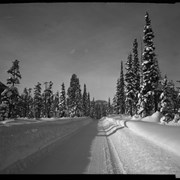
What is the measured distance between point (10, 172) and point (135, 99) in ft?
148

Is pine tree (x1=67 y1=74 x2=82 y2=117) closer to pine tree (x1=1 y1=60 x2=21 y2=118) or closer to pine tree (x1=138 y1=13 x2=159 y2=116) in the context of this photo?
pine tree (x1=1 y1=60 x2=21 y2=118)

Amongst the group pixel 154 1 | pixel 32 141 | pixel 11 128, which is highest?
pixel 154 1

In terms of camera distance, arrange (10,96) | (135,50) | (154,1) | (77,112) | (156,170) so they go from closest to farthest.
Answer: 1. (154,1)
2. (156,170)
3. (10,96)
4. (135,50)
5. (77,112)

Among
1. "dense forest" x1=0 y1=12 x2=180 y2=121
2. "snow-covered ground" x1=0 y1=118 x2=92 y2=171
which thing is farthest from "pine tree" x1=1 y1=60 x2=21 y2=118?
"snow-covered ground" x1=0 y1=118 x2=92 y2=171

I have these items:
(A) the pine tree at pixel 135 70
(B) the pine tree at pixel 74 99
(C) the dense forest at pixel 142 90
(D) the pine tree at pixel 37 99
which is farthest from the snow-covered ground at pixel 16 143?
(D) the pine tree at pixel 37 99

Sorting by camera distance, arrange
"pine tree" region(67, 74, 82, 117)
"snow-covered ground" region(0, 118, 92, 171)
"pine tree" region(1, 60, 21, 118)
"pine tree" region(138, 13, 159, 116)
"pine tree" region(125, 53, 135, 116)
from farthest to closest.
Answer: "pine tree" region(67, 74, 82, 117)
"pine tree" region(125, 53, 135, 116)
"pine tree" region(1, 60, 21, 118)
"pine tree" region(138, 13, 159, 116)
"snow-covered ground" region(0, 118, 92, 171)

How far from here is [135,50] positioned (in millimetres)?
47344

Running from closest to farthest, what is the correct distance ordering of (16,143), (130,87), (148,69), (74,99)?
(16,143)
(148,69)
(130,87)
(74,99)

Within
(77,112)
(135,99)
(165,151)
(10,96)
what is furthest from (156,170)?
(77,112)

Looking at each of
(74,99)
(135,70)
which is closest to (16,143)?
(135,70)

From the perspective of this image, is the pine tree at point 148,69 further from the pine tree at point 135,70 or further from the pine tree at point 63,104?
the pine tree at point 63,104

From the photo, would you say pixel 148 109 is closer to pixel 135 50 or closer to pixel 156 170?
pixel 135 50

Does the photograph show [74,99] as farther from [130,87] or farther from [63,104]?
[130,87]

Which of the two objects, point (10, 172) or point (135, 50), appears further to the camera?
point (135, 50)
